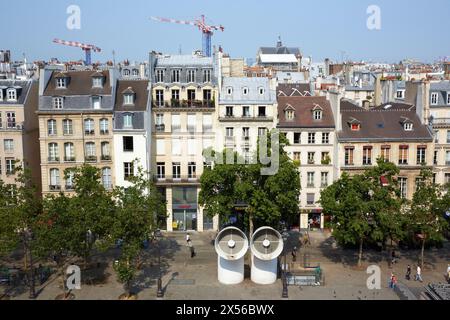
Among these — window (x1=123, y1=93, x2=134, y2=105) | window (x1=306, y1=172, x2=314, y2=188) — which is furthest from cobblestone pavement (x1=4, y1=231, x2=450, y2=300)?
window (x1=123, y1=93, x2=134, y2=105)

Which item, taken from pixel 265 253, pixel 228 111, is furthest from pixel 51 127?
pixel 265 253

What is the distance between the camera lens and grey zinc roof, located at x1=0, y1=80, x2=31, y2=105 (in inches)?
2194

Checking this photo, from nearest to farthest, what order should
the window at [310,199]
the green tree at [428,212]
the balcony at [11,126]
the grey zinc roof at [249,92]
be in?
1. the green tree at [428,212]
2. the balcony at [11,126]
3. the grey zinc roof at [249,92]
4. the window at [310,199]

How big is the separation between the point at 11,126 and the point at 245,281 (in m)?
30.4

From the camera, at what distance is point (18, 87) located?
5656 cm

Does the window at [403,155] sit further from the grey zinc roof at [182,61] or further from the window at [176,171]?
the window at [176,171]

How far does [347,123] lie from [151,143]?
2113cm

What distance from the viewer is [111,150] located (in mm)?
54656

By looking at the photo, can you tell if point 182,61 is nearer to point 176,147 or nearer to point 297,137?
point 176,147

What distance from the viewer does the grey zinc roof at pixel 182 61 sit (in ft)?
192

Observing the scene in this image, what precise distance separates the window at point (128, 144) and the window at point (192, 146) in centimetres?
602

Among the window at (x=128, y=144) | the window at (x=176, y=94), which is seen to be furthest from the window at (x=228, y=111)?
the window at (x=128, y=144)

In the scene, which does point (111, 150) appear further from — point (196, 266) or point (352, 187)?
point (352, 187)
